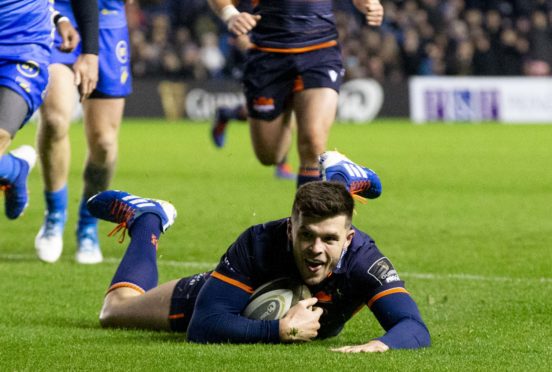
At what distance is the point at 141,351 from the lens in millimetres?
5000

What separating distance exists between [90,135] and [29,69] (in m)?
1.86

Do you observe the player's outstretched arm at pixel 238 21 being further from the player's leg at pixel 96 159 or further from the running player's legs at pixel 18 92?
the running player's legs at pixel 18 92

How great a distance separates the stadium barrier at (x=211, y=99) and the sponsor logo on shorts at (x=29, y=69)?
65.3 feet

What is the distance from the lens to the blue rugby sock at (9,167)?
23.0 feet

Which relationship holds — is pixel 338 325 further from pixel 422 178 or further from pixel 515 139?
pixel 515 139

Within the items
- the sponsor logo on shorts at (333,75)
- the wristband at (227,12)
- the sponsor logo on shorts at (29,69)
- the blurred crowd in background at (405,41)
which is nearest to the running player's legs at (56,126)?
the wristband at (227,12)

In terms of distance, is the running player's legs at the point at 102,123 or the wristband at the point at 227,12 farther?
the running player's legs at the point at 102,123

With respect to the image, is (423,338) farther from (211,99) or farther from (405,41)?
(405,41)

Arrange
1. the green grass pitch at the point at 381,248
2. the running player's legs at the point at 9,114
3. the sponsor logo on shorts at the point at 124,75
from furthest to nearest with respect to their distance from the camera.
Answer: the sponsor logo on shorts at the point at 124,75 < the running player's legs at the point at 9,114 < the green grass pitch at the point at 381,248

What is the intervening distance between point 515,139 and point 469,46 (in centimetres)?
674

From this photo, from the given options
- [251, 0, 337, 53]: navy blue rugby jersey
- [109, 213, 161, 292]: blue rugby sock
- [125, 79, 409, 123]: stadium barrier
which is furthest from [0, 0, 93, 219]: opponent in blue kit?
[125, 79, 409, 123]: stadium barrier

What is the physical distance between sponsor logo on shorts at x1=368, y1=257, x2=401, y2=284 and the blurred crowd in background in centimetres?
2059

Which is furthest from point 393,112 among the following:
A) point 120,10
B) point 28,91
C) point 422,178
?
point 28,91

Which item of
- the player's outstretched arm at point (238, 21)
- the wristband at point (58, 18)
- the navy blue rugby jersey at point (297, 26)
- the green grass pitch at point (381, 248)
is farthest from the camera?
the navy blue rugby jersey at point (297, 26)
